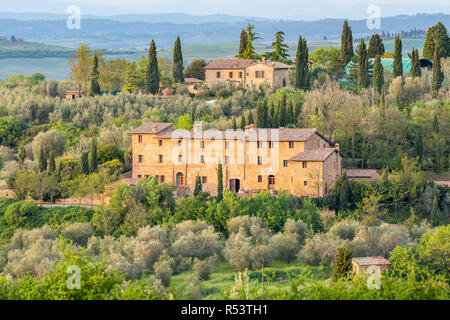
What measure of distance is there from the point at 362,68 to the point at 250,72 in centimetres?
957

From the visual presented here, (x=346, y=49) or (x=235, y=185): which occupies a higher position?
(x=346, y=49)

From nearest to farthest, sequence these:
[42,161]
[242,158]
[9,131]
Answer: [242,158]
[42,161]
[9,131]

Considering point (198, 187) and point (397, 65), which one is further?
point (397, 65)

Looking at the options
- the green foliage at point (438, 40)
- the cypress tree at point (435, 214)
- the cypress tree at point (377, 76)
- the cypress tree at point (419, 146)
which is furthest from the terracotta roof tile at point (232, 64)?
the cypress tree at point (435, 214)

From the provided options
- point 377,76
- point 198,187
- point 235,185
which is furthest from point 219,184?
point 377,76

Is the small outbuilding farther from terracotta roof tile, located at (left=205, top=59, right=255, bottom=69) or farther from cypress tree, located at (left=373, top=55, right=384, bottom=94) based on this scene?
terracotta roof tile, located at (left=205, top=59, right=255, bottom=69)

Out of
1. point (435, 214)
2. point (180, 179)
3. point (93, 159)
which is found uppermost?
point (93, 159)

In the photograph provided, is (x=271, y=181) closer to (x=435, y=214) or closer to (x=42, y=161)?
(x=435, y=214)

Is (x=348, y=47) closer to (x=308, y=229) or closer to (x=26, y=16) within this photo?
(x=308, y=229)

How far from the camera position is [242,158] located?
1897 inches

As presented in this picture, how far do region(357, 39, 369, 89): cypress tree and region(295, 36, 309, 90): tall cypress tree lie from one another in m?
3.97

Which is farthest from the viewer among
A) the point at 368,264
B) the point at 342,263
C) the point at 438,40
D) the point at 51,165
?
the point at 438,40

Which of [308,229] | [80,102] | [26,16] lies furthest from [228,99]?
[26,16]
